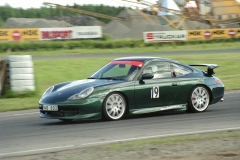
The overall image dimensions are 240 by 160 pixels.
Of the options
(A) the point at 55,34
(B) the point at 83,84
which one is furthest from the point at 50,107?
(A) the point at 55,34

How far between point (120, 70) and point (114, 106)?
1.06 metres

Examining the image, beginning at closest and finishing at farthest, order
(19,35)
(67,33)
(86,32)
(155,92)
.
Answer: (155,92), (19,35), (67,33), (86,32)

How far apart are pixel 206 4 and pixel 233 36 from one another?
17.0 metres

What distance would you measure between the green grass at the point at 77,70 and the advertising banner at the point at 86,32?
11.6 meters

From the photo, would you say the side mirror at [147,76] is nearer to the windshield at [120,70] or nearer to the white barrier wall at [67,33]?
the windshield at [120,70]

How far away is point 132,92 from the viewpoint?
10648 millimetres

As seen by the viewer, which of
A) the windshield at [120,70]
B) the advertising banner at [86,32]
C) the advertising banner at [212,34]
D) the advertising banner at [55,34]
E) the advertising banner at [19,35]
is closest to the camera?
the windshield at [120,70]

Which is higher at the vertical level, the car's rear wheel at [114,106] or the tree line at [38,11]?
the tree line at [38,11]

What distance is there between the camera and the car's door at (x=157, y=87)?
35.4 ft

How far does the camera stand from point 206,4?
61.5 metres

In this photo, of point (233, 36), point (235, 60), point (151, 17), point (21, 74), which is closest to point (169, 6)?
point (151, 17)

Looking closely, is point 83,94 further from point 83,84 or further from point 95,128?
point 95,128

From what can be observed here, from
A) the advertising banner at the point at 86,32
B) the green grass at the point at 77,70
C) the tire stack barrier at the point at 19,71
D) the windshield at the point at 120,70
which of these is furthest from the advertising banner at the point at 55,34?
the windshield at the point at 120,70

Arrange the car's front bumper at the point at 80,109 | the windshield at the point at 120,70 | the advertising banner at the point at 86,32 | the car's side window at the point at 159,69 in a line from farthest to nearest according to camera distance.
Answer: the advertising banner at the point at 86,32
the car's side window at the point at 159,69
the windshield at the point at 120,70
the car's front bumper at the point at 80,109
